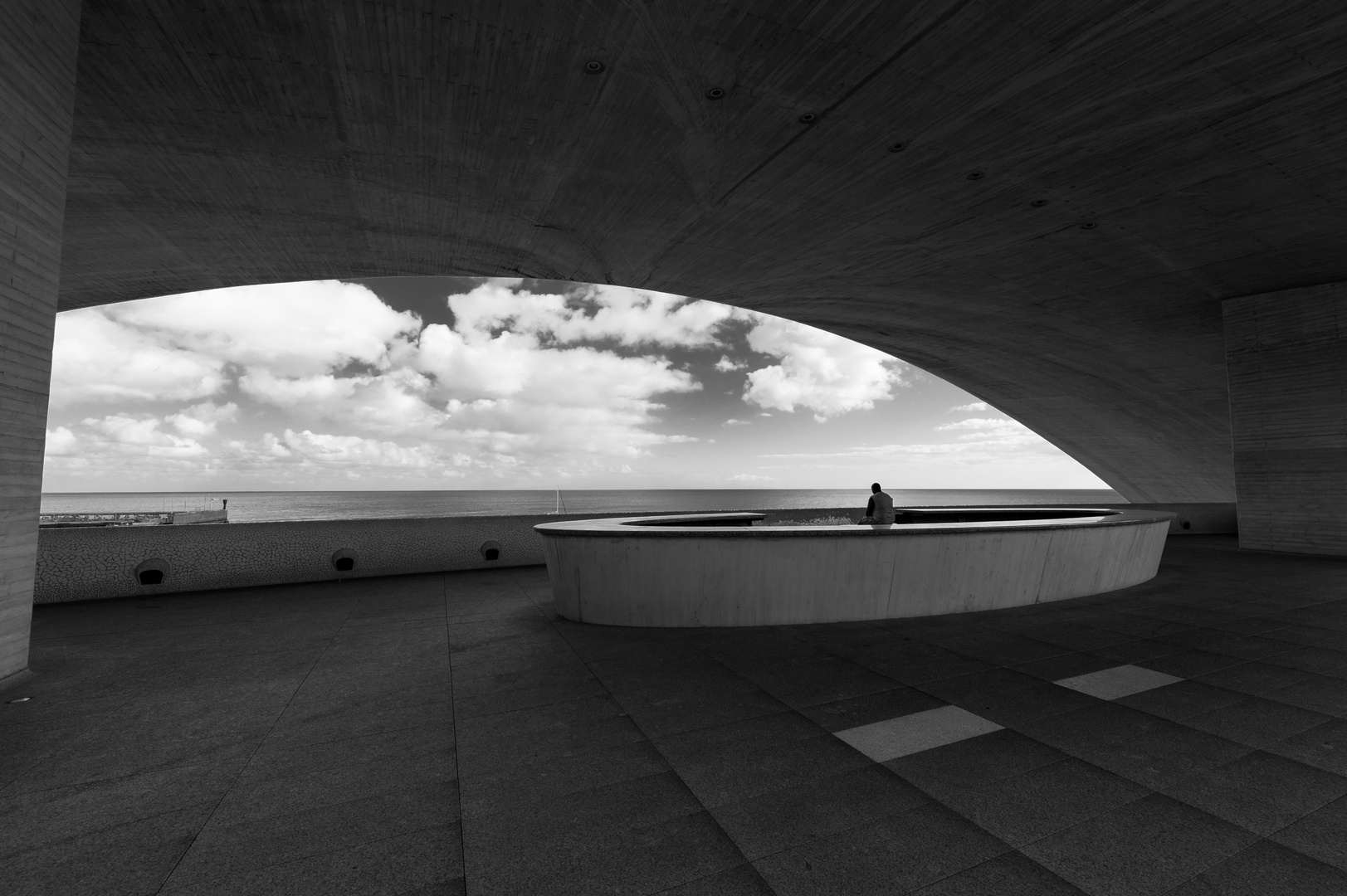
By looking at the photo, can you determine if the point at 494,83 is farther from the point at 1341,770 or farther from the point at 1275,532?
the point at 1275,532

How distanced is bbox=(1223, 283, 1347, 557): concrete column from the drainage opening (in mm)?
19620

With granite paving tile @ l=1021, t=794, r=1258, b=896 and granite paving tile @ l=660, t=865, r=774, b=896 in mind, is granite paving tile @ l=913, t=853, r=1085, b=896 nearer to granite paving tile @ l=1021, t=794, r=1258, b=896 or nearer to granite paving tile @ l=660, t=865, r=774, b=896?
granite paving tile @ l=1021, t=794, r=1258, b=896

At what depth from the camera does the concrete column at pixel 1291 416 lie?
1142 centimetres

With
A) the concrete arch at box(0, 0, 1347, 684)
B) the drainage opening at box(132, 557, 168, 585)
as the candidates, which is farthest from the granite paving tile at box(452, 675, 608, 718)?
the drainage opening at box(132, 557, 168, 585)

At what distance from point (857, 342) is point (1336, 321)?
40.1ft

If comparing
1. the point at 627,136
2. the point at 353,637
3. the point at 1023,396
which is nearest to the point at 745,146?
the point at 627,136

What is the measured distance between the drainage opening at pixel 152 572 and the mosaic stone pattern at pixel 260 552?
33mm

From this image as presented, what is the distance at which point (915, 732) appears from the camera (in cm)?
311

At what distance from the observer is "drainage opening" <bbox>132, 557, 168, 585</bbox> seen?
23.7 feet

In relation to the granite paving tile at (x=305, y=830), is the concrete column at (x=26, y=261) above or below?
above

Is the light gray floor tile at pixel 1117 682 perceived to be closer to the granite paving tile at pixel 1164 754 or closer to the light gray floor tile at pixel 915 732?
the granite paving tile at pixel 1164 754

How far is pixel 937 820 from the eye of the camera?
2.29 metres

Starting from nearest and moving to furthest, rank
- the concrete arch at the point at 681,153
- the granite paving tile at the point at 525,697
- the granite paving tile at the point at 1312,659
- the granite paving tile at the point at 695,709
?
1. the granite paving tile at the point at 695,709
2. the granite paving tile at the point at 525,697
3. the granite paving tile at the point at 1312,659
4. the concrete arch at the point at 681,153

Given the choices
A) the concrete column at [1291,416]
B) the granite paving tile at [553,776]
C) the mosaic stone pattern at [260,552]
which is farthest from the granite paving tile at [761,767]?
Answer: the concrete column at [1291,416]
